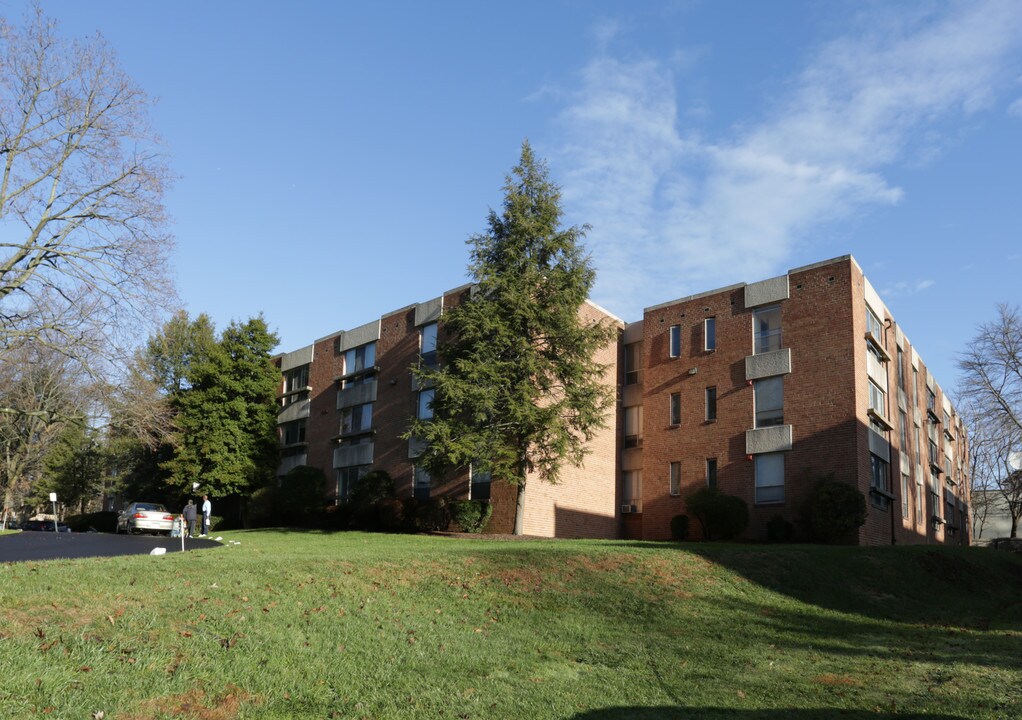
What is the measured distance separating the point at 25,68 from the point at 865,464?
27.4 metres

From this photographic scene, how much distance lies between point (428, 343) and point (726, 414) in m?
13.9

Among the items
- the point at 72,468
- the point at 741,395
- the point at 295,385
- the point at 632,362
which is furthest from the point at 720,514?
the point at 72,468

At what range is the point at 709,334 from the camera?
34.4m

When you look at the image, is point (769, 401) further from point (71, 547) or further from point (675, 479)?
point (71, 547)

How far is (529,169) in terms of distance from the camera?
3259 centimetres

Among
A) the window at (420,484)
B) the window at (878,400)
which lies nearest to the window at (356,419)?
the window at (420,484)

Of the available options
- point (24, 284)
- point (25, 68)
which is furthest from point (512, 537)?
point (25, 68)

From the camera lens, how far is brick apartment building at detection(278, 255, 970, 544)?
30.5 m

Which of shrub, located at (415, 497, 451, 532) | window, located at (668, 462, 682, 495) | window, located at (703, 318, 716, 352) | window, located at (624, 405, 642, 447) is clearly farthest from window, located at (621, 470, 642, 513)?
shrub, located at (415, 497, 451, 532)

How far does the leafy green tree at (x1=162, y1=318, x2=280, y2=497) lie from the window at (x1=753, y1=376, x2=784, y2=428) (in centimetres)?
2534

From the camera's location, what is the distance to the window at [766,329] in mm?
32219

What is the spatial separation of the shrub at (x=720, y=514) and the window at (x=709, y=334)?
6.32 meters

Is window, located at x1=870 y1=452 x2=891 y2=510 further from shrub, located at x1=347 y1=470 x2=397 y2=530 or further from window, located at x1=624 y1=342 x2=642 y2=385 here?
shrub, located at x1=347 y1=470 x2=397 y2=530

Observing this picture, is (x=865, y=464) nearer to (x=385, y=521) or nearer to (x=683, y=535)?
(x=683, y=535)
